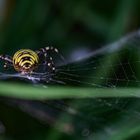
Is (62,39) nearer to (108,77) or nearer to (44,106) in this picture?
(44,106)

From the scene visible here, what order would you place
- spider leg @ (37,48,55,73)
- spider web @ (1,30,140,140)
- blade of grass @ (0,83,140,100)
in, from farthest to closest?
spider leg @ (37,48,55,73), spider web @ (1,30,140,140), blade of grass @ (0,83,140,100)

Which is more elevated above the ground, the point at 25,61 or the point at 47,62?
the point at 47,62

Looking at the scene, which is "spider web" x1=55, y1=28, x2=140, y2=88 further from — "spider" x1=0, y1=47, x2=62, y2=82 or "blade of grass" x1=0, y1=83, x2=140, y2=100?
"blade of grass" x1=0, y1=83, x2=140, y2=100

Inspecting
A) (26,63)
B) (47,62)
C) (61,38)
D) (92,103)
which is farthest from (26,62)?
(61,38)

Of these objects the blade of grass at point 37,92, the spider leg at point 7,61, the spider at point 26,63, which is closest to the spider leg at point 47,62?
the spider at point 26,63

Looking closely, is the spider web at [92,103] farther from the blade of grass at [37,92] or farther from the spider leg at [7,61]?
the blade of grass at [37,92]

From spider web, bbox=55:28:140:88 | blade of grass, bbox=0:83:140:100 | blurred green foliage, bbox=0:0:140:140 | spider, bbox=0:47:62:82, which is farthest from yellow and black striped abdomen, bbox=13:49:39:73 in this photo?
blade of grass, bbox=0:83:140:100

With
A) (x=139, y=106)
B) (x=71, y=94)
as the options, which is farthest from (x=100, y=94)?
(x=139, y=106)

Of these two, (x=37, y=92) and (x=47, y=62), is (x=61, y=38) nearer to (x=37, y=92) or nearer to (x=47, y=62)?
(x=47, y=62)

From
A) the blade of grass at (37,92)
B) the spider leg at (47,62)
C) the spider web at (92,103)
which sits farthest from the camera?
the spider leg at (47,62)

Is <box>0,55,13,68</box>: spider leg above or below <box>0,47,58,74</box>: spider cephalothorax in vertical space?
above
